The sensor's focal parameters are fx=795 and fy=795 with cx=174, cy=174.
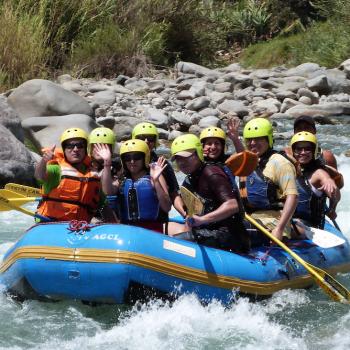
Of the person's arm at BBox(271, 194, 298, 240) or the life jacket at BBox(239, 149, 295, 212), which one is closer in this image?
the person's arm at BBox(271, 194, 298, 240)

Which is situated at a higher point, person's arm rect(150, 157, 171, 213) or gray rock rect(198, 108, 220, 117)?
person's arm rect(150, 157, 171, 213)

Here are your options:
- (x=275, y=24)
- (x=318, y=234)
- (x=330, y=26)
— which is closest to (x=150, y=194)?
(x=318, y=234)

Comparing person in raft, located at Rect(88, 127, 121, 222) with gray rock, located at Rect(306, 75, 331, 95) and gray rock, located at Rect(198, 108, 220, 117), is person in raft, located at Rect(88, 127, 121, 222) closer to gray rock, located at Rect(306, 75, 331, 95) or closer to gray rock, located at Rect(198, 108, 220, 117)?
gray rock, located at Rect(198, 108, 220, 117)

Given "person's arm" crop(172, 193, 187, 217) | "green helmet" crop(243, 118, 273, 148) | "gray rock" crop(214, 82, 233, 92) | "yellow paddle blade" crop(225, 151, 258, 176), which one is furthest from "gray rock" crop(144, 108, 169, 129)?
"yellow paddle blade" crop(225, 151, 258, 176)

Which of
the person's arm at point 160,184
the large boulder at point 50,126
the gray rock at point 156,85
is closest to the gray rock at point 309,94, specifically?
the gray rock at point 156,85

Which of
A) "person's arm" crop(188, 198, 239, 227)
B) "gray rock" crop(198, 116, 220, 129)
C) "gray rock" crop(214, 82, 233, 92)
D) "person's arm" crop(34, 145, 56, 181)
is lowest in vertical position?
"gray rock" crop(198, 116, 220, 129)

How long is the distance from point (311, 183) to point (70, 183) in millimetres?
1951

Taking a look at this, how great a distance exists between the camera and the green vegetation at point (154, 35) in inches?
552

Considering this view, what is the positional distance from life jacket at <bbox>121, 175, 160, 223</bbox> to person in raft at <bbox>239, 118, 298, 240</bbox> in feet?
2.82

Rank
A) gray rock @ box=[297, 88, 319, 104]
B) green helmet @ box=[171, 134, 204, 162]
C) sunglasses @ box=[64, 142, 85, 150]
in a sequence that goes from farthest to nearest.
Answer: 1. gray rock @ box=[297, 88, 319, 104]
2. sunglasses @ box=[64, 142, 85, 150]
3. green helmet @ box=[171, 134, 204, 162]

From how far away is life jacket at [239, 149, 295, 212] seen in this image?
5.87m

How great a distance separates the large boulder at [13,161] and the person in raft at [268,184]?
3.66 m

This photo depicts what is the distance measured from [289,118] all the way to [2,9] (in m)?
5.38

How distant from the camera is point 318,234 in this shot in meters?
6.20
